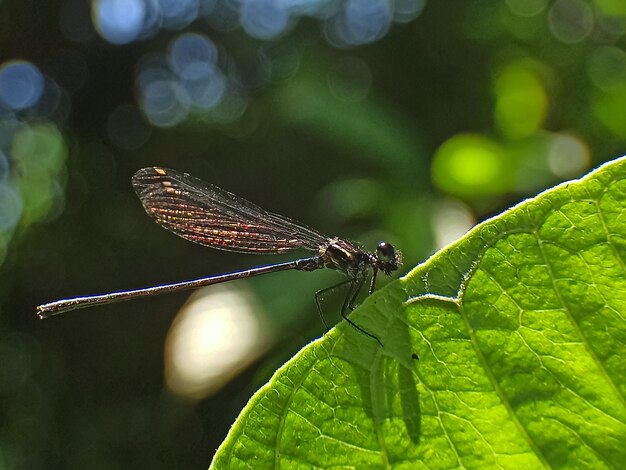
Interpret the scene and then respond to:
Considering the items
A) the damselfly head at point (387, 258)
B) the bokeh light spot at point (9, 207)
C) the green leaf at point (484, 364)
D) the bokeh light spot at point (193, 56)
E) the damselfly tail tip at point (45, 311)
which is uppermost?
the bokeh light spot at point (193, 56)

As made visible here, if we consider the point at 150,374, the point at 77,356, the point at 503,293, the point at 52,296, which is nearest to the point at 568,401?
the point at 503,293

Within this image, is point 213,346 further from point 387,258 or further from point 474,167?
point 474,167

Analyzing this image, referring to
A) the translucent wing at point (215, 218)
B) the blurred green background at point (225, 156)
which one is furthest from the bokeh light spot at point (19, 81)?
the translucent wing at point (215, 218)

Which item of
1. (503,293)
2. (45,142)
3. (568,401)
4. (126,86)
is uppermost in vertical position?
(126,86)

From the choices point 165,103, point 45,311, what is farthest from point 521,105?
point 165,103

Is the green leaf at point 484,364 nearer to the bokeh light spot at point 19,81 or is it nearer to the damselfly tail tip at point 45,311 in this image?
the damselfly tail tip at point 45,311

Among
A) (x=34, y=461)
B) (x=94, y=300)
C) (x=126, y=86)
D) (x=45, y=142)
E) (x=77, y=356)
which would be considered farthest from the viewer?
(x=126, y=86)

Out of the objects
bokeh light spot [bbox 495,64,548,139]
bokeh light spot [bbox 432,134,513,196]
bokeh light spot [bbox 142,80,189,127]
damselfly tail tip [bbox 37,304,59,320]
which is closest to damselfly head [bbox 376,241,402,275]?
bokeh light spot [bbox 432,134,513,196]

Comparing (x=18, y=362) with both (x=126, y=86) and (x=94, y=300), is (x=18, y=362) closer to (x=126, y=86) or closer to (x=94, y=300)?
(x=126, y=86)
